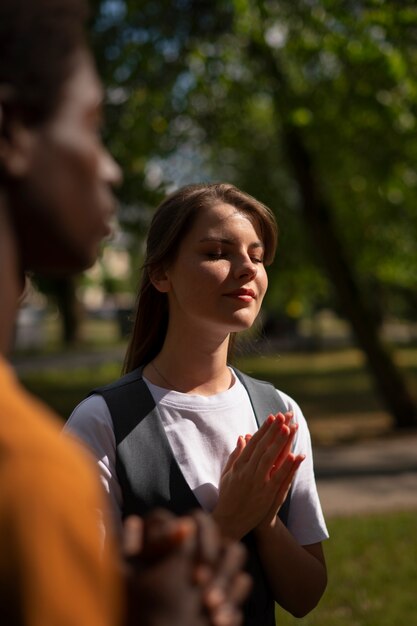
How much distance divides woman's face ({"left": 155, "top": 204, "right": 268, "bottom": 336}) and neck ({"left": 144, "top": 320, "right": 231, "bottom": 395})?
0.15 feet

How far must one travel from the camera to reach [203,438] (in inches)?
93.6

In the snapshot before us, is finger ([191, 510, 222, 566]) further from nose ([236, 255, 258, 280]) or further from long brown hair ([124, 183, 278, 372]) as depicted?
long brown hair ([124, 183, 278, 372])

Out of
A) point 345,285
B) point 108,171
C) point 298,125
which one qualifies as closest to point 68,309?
point 345,285

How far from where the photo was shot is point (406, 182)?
16.1 metres

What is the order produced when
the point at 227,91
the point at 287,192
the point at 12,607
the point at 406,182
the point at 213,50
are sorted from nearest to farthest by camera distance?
the point at 12,607, the point at 213,50, the point at 227,91, the point at 406,182, the point at 287,192

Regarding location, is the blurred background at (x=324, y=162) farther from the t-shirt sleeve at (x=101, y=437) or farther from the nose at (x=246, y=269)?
the t-shirt sleeve at (x=101, y=437)

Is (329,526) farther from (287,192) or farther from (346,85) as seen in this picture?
(287,192)

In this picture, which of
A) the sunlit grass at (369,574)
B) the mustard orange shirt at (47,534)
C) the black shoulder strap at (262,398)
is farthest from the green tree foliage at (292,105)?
the mustard orange shirt at (47,534)

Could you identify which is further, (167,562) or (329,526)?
(329,526)

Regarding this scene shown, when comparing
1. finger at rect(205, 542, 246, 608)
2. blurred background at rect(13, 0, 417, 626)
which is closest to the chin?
finger at rect(205, 542, 246, 608)

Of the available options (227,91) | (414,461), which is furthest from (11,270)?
(227,91)

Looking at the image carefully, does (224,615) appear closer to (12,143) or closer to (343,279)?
(12,143)

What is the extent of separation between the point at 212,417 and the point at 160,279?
445 millimetres

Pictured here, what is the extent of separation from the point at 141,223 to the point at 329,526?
441 inches
